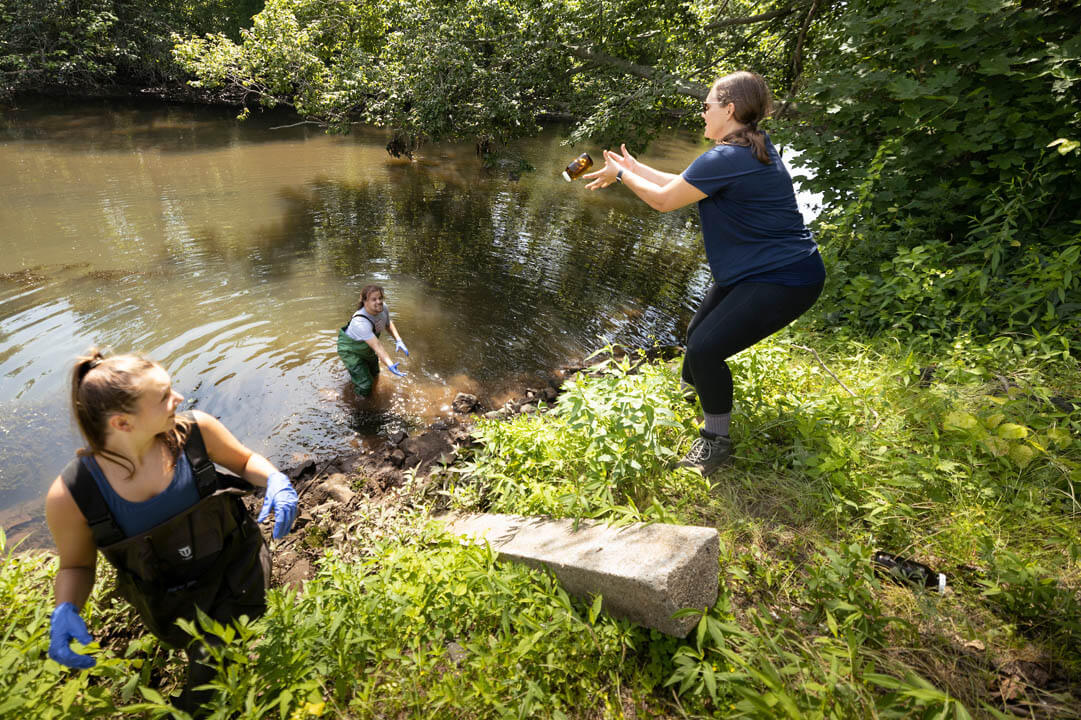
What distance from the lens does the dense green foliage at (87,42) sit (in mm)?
19312

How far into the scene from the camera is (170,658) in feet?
8.12

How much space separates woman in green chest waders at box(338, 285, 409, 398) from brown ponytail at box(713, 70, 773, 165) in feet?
12.8

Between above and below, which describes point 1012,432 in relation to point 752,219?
below

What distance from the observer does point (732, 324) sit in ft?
8.90

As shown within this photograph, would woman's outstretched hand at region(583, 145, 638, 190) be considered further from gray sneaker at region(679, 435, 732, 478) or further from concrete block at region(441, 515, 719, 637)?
concrete block at region(441, 515, 719, 637)

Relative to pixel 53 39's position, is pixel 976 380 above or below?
below

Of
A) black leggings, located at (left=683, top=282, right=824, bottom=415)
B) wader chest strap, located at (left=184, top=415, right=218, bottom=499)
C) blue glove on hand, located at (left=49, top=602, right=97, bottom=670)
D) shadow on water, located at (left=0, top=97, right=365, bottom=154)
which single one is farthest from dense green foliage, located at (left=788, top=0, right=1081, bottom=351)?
shadow on water, located at (left=0, top=97, right=365, bottom=154)

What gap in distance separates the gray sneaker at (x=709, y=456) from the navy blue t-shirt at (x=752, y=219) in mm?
979

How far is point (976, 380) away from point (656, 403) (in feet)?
7.89

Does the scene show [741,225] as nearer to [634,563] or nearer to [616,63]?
[634,563]

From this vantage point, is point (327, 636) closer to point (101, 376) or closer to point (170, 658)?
point (170, 658)

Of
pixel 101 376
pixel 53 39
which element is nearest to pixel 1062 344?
pixel 101 376

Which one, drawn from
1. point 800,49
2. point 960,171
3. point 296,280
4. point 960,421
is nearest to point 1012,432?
point 960,421

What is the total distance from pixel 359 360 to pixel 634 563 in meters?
4.11
